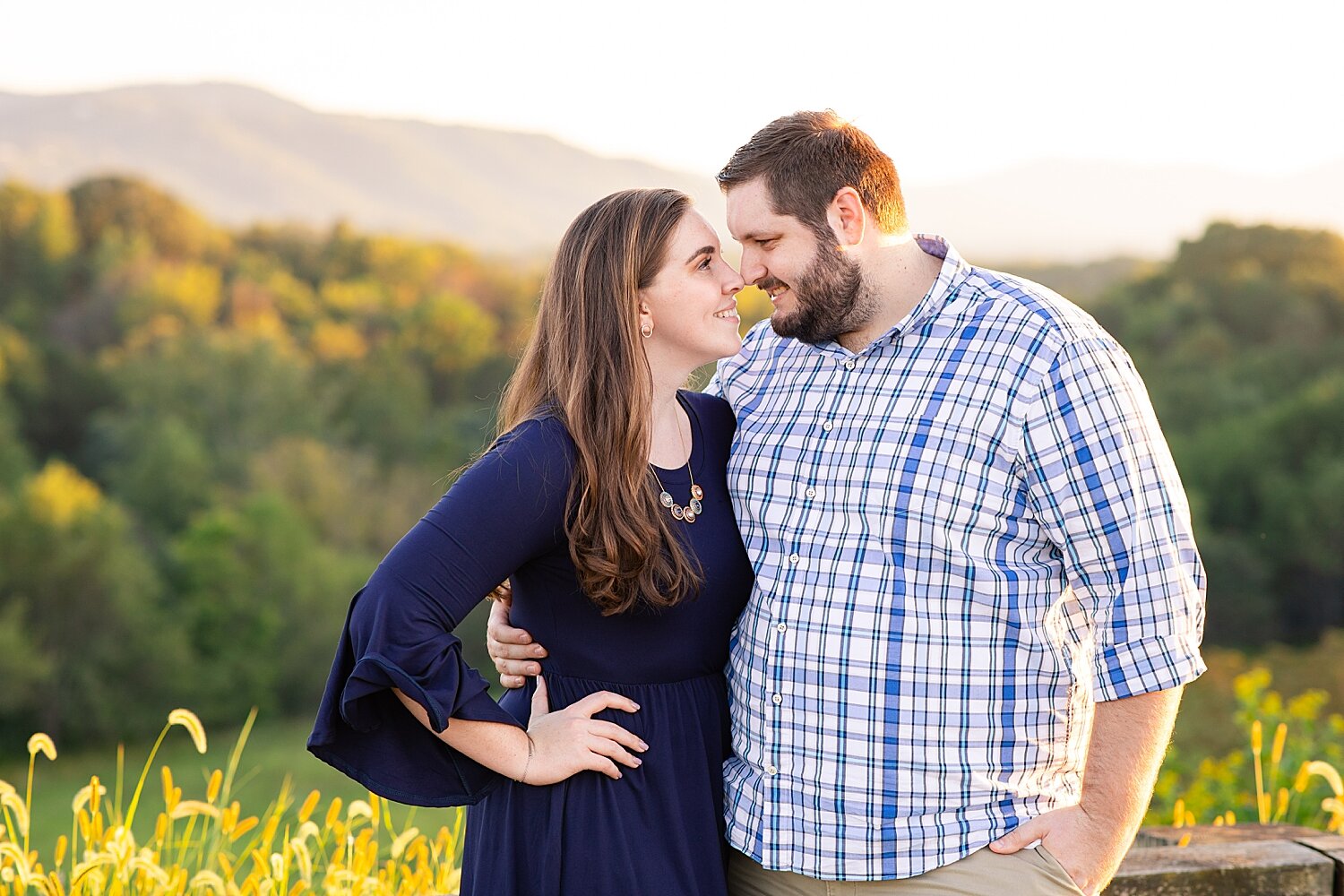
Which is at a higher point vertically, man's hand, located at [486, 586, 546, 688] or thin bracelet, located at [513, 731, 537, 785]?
man's hand, located at [486, 586, 546, 688]

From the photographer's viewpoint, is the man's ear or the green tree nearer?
the man's ear

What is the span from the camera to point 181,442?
2856cm

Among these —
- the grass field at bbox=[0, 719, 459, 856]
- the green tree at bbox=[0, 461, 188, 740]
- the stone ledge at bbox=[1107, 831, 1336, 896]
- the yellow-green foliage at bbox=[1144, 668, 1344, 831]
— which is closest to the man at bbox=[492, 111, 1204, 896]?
the stone ledge at bbox=[1107, 831, 1336, 896]

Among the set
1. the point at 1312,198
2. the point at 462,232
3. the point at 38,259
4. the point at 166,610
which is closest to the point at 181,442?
the point at 166,610

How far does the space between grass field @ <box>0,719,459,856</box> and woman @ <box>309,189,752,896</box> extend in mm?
13412

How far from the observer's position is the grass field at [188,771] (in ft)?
58.7

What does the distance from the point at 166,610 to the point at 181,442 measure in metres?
4.52

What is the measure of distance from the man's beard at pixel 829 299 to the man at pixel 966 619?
9cm

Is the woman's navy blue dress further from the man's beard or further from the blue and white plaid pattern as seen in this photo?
the man's beard

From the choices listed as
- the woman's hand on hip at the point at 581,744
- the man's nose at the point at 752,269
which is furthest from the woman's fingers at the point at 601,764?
the man's nose at the point at 752,269

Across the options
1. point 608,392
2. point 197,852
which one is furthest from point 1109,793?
point 197,852

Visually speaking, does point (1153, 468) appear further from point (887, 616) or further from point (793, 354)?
point (793, 354)

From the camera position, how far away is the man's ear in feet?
7.80

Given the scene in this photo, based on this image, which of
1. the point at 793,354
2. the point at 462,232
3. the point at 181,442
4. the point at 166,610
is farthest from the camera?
the point at 462,232
